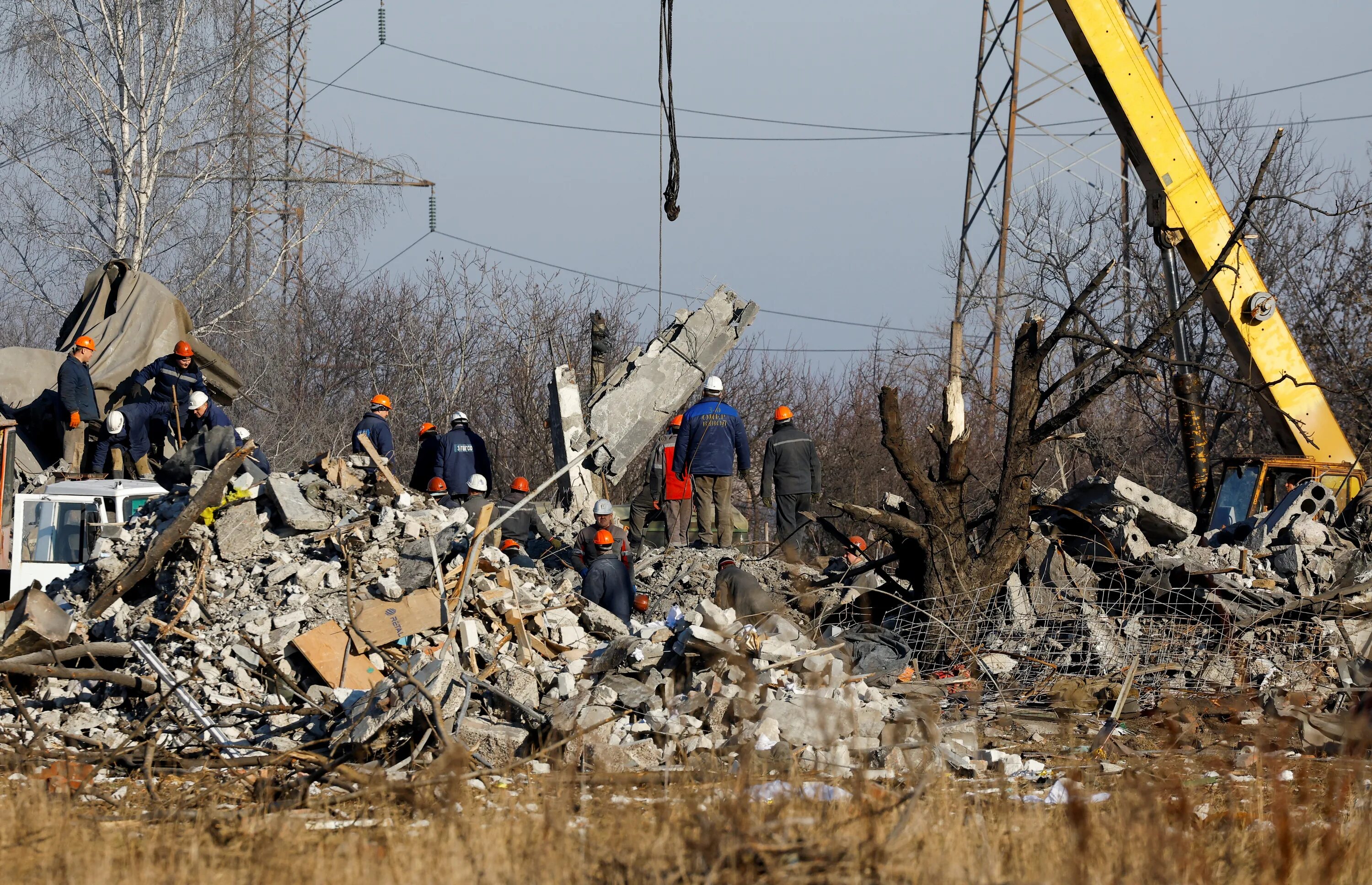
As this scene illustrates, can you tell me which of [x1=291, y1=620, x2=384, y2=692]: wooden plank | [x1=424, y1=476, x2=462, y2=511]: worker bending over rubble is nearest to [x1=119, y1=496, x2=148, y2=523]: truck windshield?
[x1=424, y1=476, x2=462, y2=511]: worker bending over rubble

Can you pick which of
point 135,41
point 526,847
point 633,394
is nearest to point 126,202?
point 135,41

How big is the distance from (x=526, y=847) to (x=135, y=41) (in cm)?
1815

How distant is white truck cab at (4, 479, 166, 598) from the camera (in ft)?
33.7

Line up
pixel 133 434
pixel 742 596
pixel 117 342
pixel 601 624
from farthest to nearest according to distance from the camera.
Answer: pixel 117 342 < pixel 133 434 < pixel 742 596 < pixel 601 624

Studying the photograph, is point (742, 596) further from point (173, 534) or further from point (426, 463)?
point (426, 463)

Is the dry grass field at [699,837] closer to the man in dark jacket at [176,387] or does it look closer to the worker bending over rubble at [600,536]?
the worker bending over rubble at [600,536]

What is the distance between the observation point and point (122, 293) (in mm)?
14109

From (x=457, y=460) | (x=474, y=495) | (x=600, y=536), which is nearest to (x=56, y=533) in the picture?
(x=457, y=460)

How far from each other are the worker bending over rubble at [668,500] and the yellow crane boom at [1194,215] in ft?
17.0

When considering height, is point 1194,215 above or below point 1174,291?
above

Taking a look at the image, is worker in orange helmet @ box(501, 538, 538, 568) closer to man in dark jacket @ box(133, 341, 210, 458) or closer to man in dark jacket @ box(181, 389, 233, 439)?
man in dark jacket @ box(181, 389, 233, 439)

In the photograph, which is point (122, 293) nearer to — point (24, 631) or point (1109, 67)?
point (24, 631)

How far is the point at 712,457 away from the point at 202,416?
5.16 metres

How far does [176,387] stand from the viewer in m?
12.7
